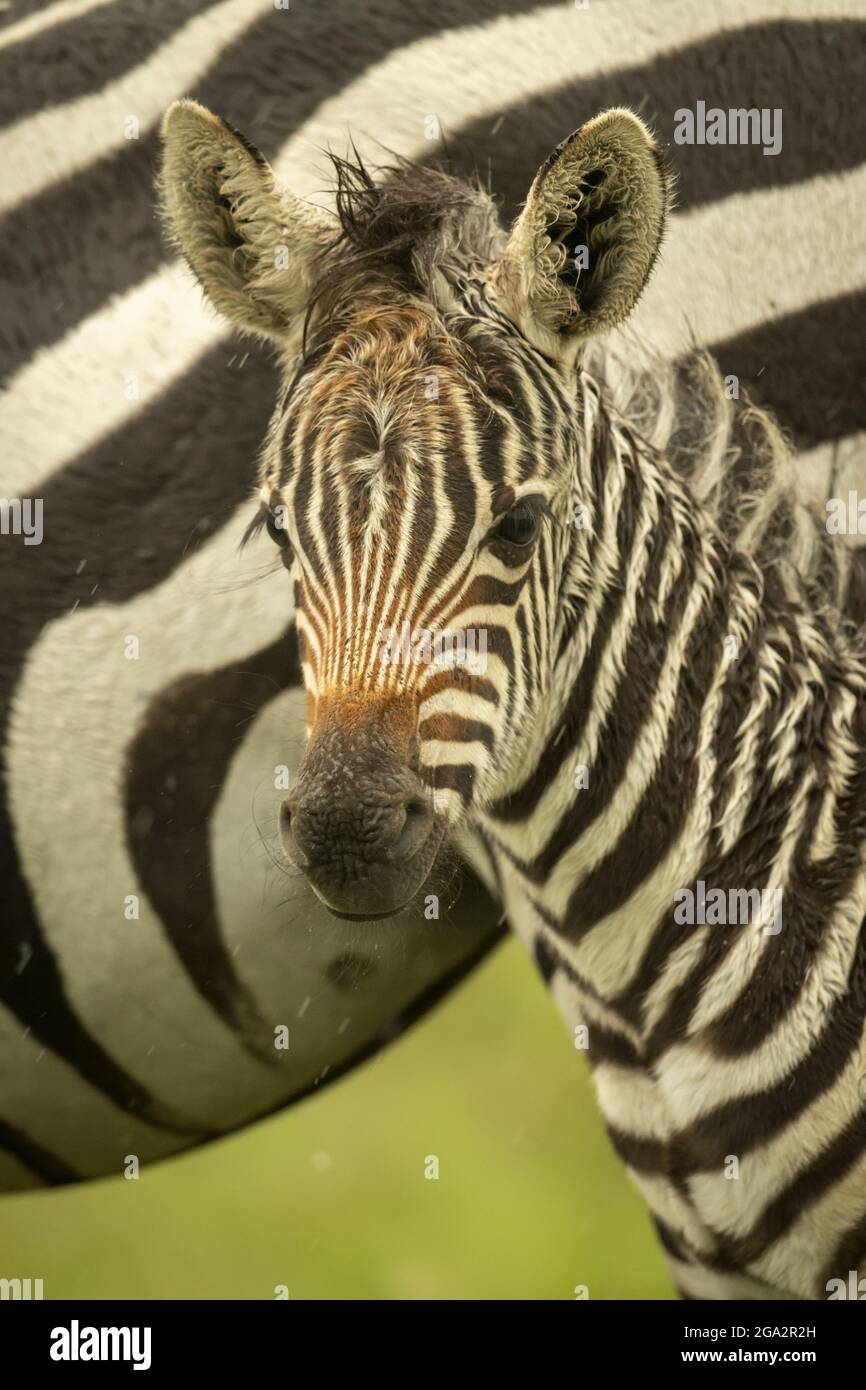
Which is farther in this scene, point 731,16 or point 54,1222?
point 54,1222

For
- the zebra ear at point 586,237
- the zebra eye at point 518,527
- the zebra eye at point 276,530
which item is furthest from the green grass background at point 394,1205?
the zebra ear at point 586,237

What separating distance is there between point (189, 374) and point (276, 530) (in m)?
1.20

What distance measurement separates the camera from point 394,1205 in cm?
938

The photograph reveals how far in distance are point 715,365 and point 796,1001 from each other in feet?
6.04

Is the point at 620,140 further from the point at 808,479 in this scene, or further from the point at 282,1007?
the point at 282,1007

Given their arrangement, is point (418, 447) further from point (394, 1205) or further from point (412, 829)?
point (394, 1205)

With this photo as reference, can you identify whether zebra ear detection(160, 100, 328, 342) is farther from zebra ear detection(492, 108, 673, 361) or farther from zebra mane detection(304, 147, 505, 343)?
zebra ear detection(492, 108, 673, 361)

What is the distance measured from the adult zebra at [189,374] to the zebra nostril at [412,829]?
1400 millimetres

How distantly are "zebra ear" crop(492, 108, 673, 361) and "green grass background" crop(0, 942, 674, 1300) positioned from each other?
15.1 feet

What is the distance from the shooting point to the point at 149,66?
4.96 meters

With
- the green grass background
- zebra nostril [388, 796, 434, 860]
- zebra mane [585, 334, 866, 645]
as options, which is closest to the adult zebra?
zebra mane [585, 334, 866, 645]

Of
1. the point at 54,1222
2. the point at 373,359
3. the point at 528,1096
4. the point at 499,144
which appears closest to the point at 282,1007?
the point at 373,359

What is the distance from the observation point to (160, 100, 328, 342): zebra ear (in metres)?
3.86
